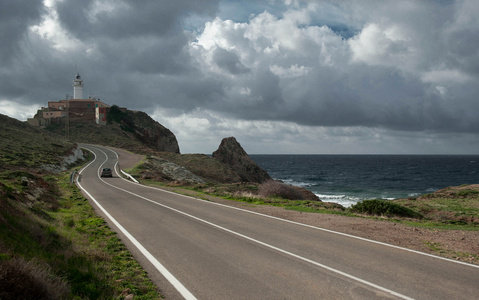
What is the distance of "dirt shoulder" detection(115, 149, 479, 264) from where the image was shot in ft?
29.8

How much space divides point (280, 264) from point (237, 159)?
58290 mm

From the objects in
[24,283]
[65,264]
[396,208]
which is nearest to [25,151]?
[65,264]

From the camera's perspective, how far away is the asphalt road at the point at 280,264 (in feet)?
20.7

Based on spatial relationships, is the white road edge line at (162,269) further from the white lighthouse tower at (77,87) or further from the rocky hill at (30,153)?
the white lighthouse tower at (77,87)

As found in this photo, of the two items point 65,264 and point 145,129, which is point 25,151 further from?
point 145,129

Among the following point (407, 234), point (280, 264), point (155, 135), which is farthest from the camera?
point (155, 135)

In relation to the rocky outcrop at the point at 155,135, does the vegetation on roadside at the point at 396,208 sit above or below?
below

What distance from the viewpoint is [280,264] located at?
792 centimetres

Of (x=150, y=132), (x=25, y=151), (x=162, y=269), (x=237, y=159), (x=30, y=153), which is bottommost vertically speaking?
(x=162, y=269)

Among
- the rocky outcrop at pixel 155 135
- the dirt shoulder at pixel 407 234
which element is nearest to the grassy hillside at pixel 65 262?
the dirt shoulder at pixel 407 234

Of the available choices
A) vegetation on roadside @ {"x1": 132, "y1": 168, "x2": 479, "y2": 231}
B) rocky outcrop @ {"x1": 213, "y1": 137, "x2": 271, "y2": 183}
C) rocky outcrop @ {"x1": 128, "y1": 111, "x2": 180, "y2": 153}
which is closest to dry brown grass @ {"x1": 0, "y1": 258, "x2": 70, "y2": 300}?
vegetation on roadside @ {"x1": 132, "y1": 168, "x2": 479, "y2": 231}

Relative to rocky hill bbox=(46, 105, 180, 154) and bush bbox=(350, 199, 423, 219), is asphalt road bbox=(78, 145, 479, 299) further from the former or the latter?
rocky hill bbox=(46, 105, 180, 154)

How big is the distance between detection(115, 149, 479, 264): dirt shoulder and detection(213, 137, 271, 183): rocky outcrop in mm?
49521

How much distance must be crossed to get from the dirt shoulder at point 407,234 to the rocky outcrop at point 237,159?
162 ft
